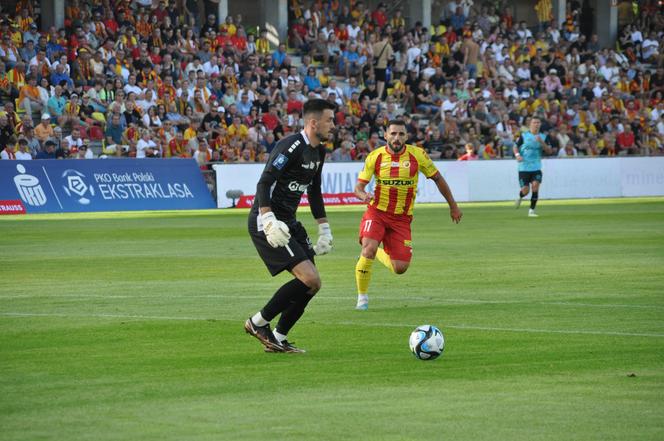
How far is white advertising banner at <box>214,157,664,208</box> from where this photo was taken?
3662cm

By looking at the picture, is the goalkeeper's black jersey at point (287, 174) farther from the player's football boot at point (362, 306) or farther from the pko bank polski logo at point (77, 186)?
the pko bank polski logo at point (77, 186)

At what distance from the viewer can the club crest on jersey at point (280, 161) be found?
10477 mm

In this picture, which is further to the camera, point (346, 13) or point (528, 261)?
point (346, 13)

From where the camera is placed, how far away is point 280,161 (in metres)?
10.5

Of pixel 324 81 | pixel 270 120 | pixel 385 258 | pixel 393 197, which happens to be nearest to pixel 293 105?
pixel 270 120

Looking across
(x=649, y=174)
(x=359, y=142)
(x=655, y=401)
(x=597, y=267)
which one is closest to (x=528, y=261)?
(x=597, y=267)

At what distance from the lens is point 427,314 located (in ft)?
42.7

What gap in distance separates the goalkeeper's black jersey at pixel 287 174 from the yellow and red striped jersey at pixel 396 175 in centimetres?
434

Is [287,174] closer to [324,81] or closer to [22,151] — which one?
[22,151]

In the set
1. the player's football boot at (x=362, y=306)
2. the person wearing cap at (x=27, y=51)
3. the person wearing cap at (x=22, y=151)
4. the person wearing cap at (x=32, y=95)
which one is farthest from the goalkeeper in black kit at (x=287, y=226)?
the person wearing cap at (x=27, y=51)

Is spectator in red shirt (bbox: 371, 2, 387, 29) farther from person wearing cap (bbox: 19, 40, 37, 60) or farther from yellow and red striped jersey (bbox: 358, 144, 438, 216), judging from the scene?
yellow and red striped jersey (bbox: 358, 144, 438, 216)

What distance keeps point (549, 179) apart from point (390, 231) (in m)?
26.1

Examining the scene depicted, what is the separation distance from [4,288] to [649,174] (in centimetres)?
2937

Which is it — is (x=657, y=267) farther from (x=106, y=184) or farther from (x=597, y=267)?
(x=106, y=184)
